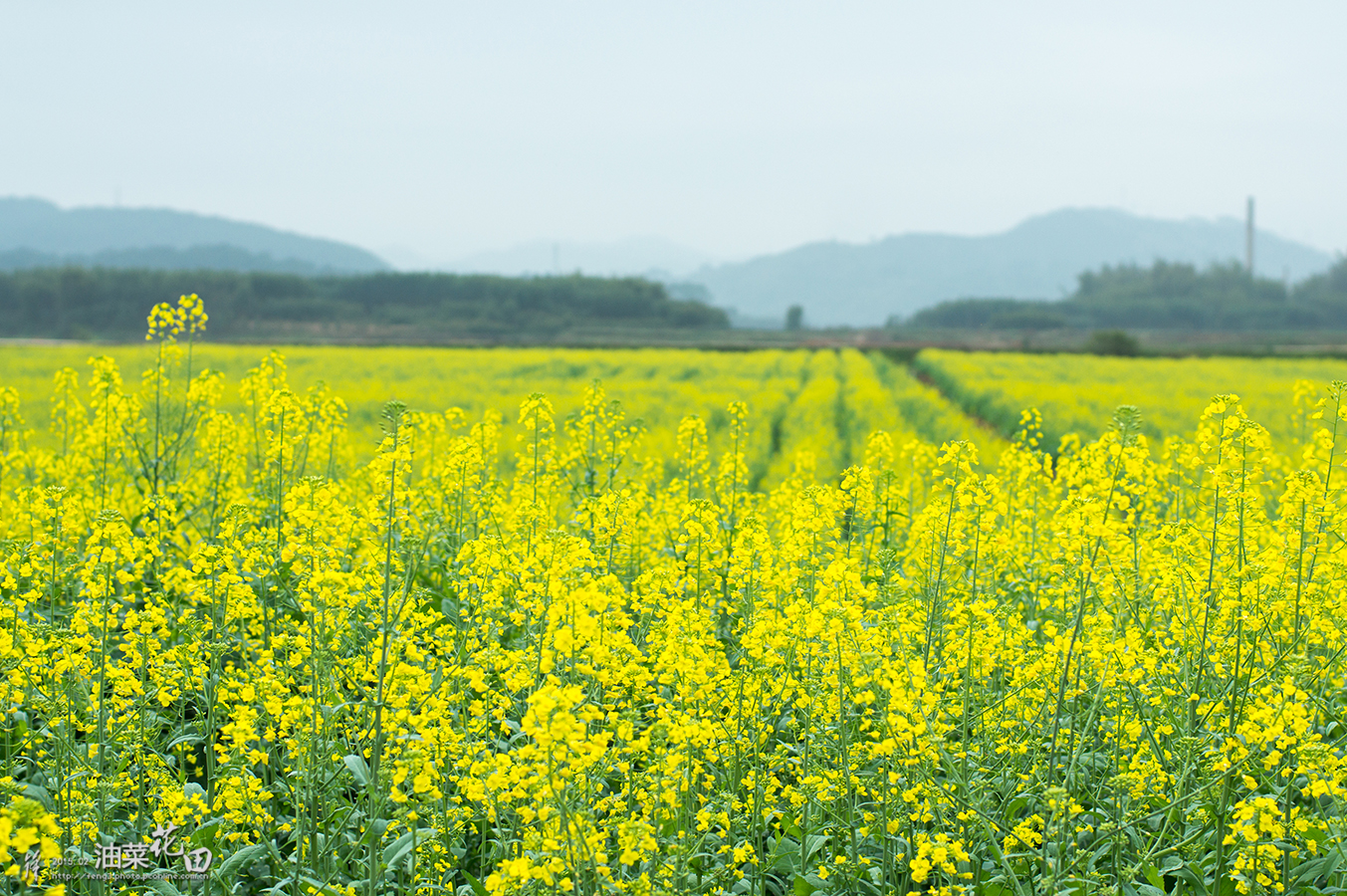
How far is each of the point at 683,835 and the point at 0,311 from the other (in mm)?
99678

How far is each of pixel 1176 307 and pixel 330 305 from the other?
100.0 m

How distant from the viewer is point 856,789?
13.2ft

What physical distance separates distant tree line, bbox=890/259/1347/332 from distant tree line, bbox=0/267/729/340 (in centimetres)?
4184

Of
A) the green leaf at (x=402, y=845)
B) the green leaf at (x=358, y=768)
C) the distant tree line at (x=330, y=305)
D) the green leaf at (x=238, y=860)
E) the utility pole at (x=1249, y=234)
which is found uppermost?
the utility pole at (x=1249, y=234)

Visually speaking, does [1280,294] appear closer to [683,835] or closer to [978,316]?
[978,316]

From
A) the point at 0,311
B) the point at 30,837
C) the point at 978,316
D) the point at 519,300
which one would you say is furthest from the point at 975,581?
the point at 978,316

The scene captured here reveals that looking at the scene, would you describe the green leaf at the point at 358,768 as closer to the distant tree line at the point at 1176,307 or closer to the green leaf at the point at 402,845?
the green leaf at the point at 402,845

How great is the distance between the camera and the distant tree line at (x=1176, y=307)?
320 ft

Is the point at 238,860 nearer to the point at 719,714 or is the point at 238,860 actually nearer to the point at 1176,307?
the point at 719,714

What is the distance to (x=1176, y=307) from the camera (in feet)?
351

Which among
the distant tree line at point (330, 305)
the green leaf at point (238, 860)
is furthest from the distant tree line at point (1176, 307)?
the green leaf at point (238, 860)

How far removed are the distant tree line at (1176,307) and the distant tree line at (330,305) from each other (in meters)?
41.8

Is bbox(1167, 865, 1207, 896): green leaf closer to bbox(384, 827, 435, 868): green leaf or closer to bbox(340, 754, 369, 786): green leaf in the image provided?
bbox(384, 827, 435, 868): green leaf

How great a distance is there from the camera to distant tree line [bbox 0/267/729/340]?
7662cm
